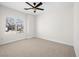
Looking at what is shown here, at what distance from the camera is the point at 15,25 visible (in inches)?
209

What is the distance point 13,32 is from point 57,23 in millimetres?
3176

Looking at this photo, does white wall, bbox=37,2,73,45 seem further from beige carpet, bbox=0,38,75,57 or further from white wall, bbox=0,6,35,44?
beige carpet, bbox=0,38,75,57

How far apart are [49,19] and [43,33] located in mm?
1325

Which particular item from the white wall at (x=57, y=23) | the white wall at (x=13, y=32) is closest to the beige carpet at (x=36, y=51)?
the white wall at (x=13, y=32)

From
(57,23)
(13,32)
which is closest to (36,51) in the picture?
(57,23)

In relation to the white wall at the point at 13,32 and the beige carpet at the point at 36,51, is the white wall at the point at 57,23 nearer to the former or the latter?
the white wall at the point at 13,32

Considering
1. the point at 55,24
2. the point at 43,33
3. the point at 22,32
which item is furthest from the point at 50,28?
the point at 22,32

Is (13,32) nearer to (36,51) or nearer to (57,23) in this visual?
(36,51)

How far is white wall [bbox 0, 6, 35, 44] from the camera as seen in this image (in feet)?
14.0

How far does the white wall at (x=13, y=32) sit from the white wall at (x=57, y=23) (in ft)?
3.16

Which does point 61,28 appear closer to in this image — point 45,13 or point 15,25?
point 45,13

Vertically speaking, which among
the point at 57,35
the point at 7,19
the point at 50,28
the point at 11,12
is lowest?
the point at 57,35

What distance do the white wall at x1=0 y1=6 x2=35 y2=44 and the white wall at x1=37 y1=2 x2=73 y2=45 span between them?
964 mm

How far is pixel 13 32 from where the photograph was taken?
5.10m
